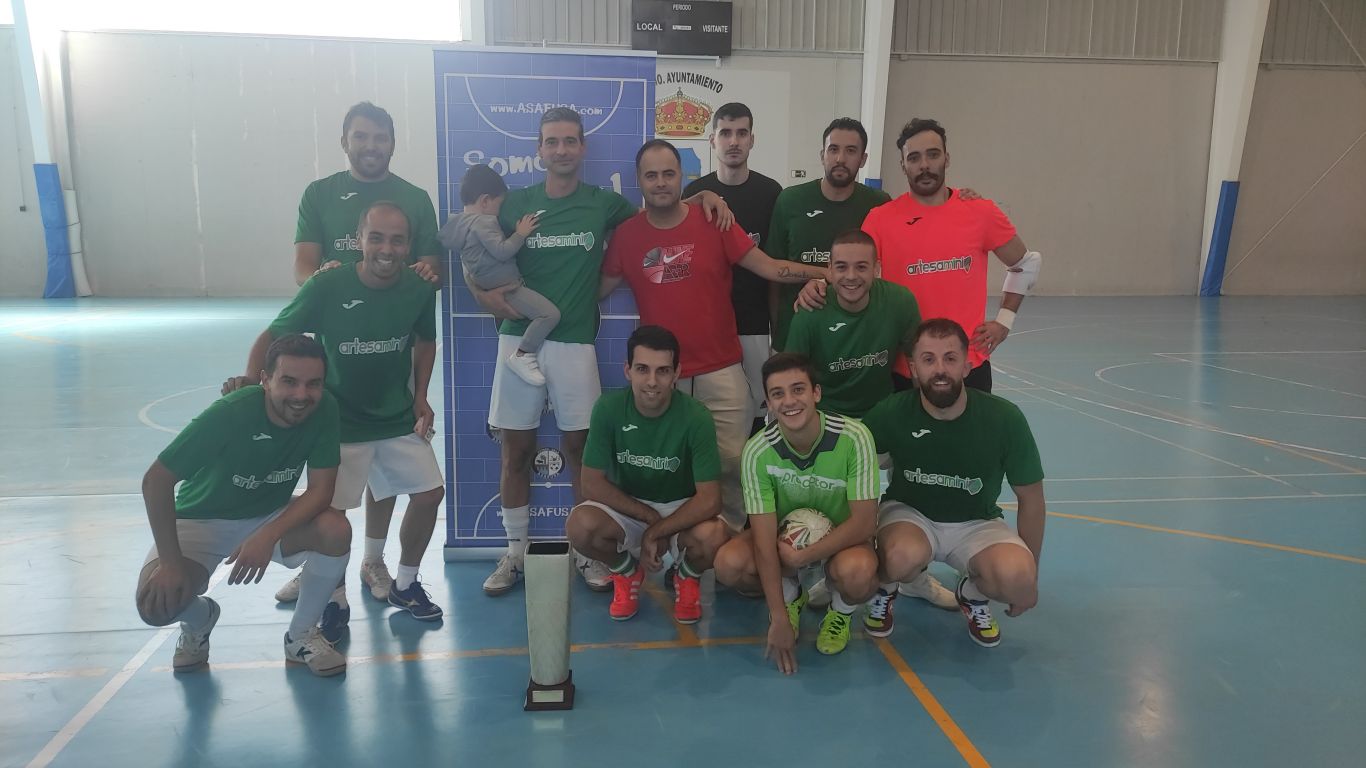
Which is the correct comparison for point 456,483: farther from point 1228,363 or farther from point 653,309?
point 1228,363

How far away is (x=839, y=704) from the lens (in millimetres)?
3285

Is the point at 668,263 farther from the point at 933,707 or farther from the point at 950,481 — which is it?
the point at 933,707

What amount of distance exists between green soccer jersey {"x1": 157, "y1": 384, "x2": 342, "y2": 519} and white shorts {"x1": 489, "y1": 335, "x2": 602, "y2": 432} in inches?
38.5

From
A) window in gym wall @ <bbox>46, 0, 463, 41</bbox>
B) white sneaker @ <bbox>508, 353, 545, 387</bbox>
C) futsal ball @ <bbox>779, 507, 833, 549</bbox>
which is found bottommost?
futsal ball @ <bbox>779, 507, 833, 549</bbox>

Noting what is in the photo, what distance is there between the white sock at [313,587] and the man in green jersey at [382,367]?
0.24 m

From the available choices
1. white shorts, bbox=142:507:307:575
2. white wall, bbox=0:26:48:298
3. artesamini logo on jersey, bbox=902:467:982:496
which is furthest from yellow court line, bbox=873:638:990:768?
white wall, bbox=0:26:48:298

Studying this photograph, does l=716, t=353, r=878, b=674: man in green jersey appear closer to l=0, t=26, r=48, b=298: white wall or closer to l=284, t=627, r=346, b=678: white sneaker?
l=284, t=627, r=346, b=678: white sneaker

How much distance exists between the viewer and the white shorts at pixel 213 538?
3.41m

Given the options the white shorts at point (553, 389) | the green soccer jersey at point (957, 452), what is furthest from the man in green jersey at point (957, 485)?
the white shorts at point (553, 389)

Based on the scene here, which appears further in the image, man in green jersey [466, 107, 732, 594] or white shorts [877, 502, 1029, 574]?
man in green jersey [466, 107, 732, 594]

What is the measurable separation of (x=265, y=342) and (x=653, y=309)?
5.39 ft

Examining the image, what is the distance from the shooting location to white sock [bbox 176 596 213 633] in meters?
3.45

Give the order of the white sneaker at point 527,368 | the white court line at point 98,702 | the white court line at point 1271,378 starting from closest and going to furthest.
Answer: the white court line at point 98,702 → the white sneaker at point 527,368 → the white court line at point 1271,378

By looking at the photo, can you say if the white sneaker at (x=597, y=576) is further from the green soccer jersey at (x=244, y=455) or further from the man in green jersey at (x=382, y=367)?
the green soccer jersey at (x=244, y=455)
